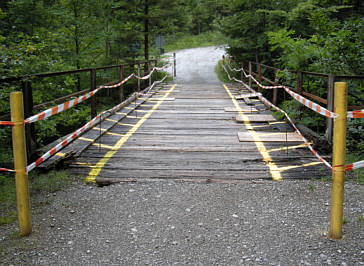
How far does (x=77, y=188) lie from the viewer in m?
5.43

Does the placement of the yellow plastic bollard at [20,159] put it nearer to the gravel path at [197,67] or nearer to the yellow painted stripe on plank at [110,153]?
the yellow painted stripe on plank at [110,153]

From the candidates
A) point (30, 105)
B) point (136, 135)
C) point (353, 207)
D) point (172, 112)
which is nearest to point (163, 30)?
point (172, 112)

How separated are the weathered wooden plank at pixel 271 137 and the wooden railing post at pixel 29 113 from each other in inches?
153

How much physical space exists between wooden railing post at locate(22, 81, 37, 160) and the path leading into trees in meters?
0.73

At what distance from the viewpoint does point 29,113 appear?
6184 millimetres

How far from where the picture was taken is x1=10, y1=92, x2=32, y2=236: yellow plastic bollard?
3.82m

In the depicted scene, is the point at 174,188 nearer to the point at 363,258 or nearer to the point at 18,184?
the point at 18,184

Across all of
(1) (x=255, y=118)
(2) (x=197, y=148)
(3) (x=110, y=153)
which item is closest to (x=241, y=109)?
(1) (x=255, y=118)

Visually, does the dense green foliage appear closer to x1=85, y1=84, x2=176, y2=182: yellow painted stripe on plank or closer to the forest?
the forest

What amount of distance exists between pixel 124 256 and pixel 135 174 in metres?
2.41

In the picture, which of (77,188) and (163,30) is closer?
(77,188)

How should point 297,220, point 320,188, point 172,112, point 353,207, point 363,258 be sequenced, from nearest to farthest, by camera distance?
1. point 363,258
2. point 297,220
3. point 353,207
4. point 320,188
5. point 172,112

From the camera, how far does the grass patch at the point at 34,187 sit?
456 cm

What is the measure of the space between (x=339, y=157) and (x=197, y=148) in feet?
12.6
